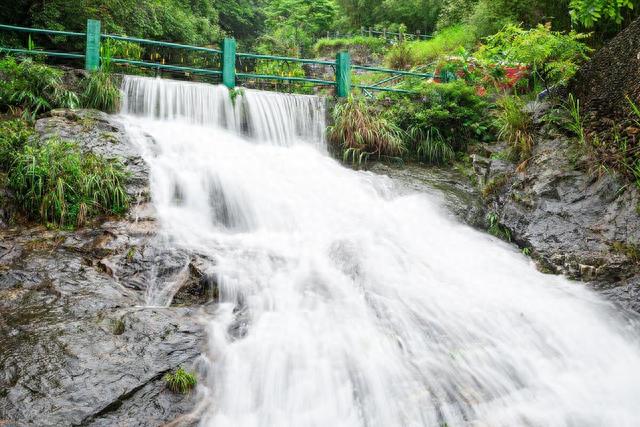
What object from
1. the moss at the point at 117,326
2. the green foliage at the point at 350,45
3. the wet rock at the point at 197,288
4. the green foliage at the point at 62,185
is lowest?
the moss at the point at 117,326

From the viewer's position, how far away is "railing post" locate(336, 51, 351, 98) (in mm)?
10000

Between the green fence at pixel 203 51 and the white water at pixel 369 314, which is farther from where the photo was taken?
the green fence at pixel 203 51

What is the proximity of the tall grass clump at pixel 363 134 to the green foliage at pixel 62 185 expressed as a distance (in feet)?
14.5

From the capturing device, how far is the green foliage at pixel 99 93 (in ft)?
25.1

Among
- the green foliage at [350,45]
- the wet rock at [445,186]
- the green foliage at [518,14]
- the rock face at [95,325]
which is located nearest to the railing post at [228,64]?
the wet rock at [445,186]

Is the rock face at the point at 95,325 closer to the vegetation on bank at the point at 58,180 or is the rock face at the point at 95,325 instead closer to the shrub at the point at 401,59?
the vegetation on bank at the point at 58,180

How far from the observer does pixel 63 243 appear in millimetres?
4707

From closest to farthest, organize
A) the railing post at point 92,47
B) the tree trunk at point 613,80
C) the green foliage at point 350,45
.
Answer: the tree trunk at point 613,80, the railing post at point 92,47, the green foliage at point 350,45

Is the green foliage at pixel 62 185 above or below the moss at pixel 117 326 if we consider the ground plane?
above

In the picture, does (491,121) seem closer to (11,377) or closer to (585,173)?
(585,173)

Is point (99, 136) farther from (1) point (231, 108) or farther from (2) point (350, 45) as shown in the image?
(2) point (350, 45)

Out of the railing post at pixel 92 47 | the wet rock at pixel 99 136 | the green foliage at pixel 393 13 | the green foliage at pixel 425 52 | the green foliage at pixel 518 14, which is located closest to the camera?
the wet rock at pixel 99 136

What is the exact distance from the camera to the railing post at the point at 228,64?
9.23 meters

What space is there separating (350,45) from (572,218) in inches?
777
